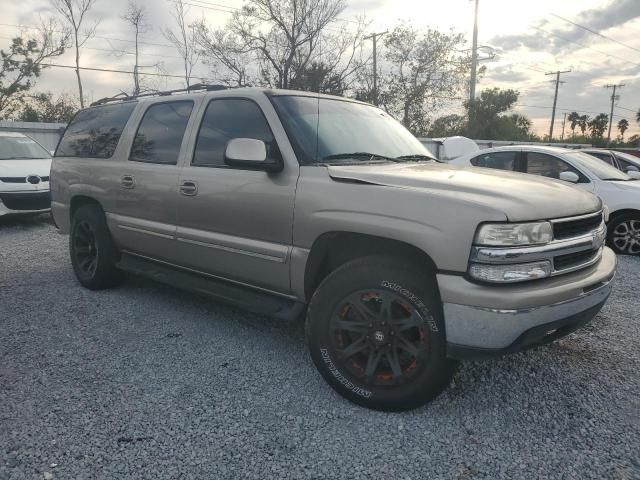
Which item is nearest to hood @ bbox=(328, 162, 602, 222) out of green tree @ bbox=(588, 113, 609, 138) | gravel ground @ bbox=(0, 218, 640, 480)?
gravel ground @ bbox=(0, 218, 640, 480)

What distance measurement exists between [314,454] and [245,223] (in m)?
1.54

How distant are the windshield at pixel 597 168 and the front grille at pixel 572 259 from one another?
516 cm

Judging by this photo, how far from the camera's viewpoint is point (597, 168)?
288 inches

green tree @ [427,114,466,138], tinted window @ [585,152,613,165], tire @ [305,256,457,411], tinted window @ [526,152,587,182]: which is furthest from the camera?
green tree @ [427,114,466,138]

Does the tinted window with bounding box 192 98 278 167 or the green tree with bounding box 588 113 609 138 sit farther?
the green tree with bounding box 588 113 609 138

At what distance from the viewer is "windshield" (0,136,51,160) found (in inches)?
364

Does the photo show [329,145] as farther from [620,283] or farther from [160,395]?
[620,283]

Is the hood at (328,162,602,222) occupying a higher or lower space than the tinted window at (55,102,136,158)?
lower

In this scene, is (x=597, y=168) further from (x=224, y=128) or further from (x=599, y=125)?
(x=599, y=125)

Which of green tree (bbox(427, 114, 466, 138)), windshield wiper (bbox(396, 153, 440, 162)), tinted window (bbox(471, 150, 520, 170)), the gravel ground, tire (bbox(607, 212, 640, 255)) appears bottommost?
the gravel ground

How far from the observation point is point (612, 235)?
271 inches

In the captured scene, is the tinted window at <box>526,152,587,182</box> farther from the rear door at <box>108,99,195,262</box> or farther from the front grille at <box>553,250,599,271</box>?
the rear door at <box>108,99,195,262</box>

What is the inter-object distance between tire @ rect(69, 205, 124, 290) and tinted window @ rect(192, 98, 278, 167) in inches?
60.1

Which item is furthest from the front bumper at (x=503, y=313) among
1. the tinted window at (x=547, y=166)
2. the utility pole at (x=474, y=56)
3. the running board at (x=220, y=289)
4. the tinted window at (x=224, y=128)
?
the utility pole at (x=474, y=56)
